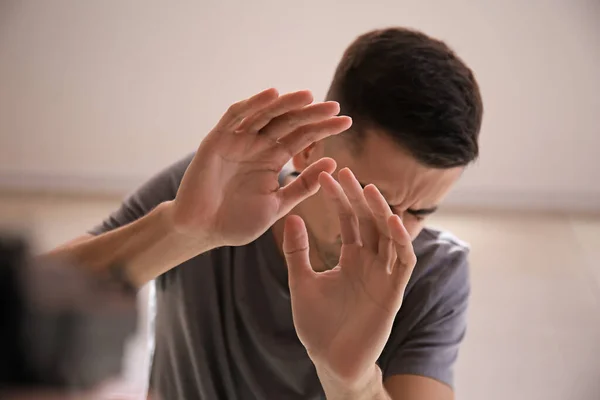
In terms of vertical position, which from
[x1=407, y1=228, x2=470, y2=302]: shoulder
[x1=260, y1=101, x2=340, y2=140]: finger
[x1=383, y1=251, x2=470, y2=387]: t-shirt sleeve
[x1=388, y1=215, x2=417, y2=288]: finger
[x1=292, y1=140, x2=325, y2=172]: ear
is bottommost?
[x1=383, y1=251, x2=470, y2=387]: t-shirt sleeve

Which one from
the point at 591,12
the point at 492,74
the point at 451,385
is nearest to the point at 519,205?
the point at 492,74

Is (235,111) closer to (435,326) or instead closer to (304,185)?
(304,185)

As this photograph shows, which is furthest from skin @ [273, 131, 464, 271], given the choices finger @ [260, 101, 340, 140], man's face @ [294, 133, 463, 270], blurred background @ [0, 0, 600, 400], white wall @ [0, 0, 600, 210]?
white wall @ [0, 0, 600, 210]

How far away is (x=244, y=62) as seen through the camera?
1.86 meters

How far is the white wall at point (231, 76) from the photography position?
1.81 meters

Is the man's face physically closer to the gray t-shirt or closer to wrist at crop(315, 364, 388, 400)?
the gray t-shirt

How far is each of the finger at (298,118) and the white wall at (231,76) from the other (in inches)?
46.5

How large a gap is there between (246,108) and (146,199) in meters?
0.28

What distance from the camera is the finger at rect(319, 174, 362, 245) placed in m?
0.68

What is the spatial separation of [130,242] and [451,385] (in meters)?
0.46

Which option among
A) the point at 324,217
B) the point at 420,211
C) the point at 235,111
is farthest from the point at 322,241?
the point at 235,111

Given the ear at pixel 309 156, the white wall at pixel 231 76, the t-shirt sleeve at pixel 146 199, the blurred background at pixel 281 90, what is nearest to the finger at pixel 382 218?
the ear at pixel 309 156

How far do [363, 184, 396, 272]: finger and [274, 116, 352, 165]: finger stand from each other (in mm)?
87

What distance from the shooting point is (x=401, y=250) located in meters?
0.63
